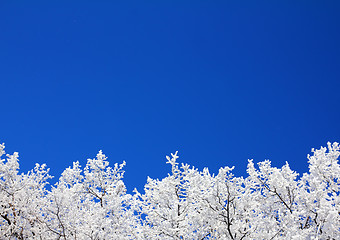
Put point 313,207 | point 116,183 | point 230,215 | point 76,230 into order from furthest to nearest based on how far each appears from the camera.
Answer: point 116,183, point 76,230, point 313,207, point 230,215

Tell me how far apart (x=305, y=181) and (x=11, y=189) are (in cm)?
1209

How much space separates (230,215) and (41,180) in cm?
968

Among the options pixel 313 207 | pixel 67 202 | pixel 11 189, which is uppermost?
pixel 11 189

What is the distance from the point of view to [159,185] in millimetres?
10531

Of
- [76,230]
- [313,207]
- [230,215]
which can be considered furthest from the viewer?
[76,230]

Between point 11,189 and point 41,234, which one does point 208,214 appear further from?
point 11,189

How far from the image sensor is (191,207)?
9.59 m

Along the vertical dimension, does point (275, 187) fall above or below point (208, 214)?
above

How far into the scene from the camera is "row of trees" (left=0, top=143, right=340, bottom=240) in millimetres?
8195

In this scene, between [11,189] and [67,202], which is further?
[11,189]

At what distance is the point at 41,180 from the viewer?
1356 cm

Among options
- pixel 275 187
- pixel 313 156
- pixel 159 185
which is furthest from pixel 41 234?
pixel 313 156

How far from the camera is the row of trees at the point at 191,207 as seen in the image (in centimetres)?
820

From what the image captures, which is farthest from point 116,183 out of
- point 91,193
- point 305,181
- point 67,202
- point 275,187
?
point 305,181
